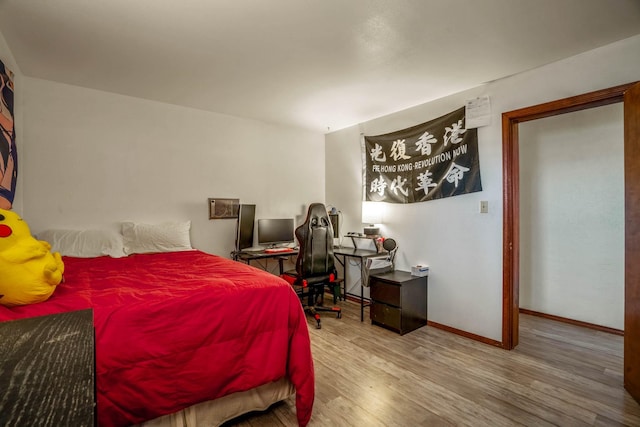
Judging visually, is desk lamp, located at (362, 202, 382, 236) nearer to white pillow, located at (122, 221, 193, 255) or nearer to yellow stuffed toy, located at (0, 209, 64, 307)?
white pillow, located at (122, 221, 193, 255)

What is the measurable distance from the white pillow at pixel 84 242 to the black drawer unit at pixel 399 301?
2.62m

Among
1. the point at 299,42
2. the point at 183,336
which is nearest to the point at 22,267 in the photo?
the point at 183,336

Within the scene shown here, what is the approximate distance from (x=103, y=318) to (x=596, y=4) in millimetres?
3176

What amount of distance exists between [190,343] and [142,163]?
258 centimetres

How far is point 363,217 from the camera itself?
13.1ft

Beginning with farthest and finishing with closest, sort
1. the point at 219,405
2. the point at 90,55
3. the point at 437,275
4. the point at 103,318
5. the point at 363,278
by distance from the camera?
the point at 363,278 < the point at 437,275 < the point at 90,55 < the point at 219,405 < the point at 103,318

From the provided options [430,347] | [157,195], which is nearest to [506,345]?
[430,347]

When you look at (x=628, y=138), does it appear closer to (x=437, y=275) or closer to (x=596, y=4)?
(x=596, y=4)

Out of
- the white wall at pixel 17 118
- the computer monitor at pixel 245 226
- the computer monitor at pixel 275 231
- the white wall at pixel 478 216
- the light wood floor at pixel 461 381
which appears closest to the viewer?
the light wood floor at pixel 461 381

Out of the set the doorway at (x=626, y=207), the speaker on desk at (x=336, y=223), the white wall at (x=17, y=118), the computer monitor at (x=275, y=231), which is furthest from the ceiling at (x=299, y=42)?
the speaker on desk at (x=336, y=223)

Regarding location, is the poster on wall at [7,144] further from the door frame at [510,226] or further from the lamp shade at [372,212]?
the door frame at [510,226]

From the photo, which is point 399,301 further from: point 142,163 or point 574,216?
point 142,163

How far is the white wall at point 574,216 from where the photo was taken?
3.11 m

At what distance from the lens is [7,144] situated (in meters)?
2.32
